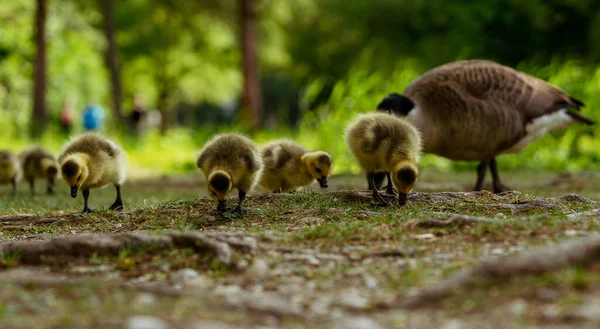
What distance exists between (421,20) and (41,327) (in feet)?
89.2

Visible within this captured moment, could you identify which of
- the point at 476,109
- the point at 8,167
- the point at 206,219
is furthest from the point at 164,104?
the point at 206,219

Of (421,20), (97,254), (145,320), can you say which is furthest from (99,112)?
(145,320)

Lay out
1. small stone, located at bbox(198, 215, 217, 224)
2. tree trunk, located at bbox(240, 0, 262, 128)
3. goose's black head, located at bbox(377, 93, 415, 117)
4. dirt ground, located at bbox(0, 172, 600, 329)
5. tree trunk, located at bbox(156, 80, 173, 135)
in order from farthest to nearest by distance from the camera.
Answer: tree trunk, located at bbox(156, 80, 173, 135), tree trunk, located at bbox(240, 0, 262, 128), goose's black head, located at bbox(377, 93, 415, 117), small stone, located at bbox(198, 215, 217, 224), dirt ground, located at bbox(0, 172, 600, 329)

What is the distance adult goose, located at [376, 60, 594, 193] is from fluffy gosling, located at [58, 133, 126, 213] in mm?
3206

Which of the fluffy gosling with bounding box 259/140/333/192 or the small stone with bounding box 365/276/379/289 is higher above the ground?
the fluffy gosling with bounding box 259/140/333/192

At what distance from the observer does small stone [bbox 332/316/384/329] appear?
3871mm

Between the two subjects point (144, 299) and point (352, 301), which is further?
point (352, 301)

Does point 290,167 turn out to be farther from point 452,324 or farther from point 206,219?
point 452,324

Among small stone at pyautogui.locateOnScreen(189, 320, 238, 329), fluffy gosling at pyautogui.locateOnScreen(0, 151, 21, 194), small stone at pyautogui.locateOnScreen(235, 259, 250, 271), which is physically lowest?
small stone at pyautogui.locateOnScreen(189, 320, 238, 329)

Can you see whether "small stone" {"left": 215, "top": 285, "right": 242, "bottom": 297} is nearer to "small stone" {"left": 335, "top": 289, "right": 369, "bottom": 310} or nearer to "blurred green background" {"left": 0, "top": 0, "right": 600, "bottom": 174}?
"small stone" {"left": 335, "top": 289, "right": 369, "bottom": 310}

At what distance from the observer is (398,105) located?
9594 mm

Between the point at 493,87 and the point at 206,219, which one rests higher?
the point at 493,87

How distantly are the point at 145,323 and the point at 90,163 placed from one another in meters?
5.01

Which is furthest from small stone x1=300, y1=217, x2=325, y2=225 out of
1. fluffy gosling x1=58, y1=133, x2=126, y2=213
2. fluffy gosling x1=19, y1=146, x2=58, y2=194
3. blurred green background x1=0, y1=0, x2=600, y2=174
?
blurred green background x1=0, y1=0, x2=600, y2=174
